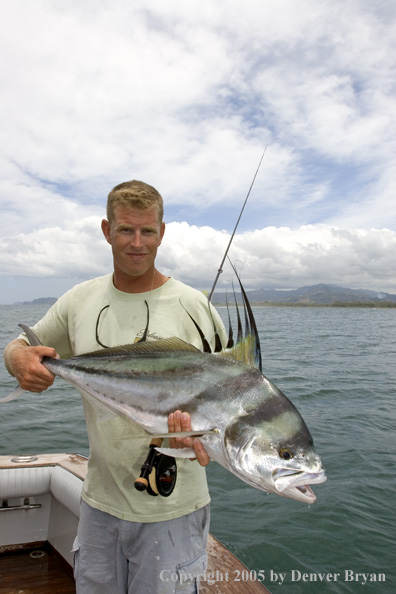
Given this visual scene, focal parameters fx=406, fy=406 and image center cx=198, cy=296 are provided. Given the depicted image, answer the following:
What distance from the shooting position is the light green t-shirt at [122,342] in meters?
2.74

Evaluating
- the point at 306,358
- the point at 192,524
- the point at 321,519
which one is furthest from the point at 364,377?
the point at 192,524

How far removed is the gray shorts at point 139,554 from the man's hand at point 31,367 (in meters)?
0.97

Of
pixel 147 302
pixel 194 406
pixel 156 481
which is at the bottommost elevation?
pixel 156 481

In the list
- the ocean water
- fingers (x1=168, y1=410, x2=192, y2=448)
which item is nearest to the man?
fingers (x1=168, y1=410, x2=192, y2=448)

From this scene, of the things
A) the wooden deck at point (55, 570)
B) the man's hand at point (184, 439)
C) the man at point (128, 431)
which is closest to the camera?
Result: the man's hand at point (184, 439)

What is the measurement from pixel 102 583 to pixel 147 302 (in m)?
1.97

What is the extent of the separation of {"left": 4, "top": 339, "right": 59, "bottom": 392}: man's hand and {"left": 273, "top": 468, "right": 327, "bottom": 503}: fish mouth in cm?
168

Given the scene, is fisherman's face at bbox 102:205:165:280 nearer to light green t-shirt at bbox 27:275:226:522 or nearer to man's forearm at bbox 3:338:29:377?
light green t-shirt at bbox 27:275:226:522

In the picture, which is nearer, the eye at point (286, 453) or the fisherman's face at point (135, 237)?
the eye at point (286, 453)

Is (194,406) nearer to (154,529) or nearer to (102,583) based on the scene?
(154,529)

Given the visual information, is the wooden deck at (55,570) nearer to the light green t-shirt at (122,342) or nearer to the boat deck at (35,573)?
the boat deck at (35,573)

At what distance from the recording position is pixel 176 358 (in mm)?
2736

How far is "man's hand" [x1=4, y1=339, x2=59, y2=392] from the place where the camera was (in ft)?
9.41

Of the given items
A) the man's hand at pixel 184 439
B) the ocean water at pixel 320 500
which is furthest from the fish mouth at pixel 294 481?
the ocean water at pixel 320 500
